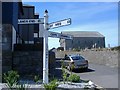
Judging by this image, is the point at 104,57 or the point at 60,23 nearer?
the point at 60,23

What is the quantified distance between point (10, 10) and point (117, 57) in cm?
1428

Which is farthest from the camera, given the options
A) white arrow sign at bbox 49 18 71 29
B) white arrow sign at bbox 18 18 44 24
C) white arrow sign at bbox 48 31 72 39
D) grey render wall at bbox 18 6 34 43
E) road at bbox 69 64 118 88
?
grey render wall at bbox 18 6 34 43

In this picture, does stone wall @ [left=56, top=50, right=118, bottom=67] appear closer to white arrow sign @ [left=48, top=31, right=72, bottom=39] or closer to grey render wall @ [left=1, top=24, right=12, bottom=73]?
grey render wall @ [left=1, top=24, right=12, bottom=73]

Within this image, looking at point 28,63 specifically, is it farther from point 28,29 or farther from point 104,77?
point 28,29

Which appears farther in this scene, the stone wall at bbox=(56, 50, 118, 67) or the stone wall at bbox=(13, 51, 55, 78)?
the stone wall at bbox=(56, 50, 118, 67)

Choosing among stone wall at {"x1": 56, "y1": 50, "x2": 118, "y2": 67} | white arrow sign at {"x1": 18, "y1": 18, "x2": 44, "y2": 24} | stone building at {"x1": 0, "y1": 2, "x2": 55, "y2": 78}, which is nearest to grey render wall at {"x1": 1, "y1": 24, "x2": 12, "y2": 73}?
stone building at {"x1": 0, "y1": 2, "x2": 55, "y2": 78}

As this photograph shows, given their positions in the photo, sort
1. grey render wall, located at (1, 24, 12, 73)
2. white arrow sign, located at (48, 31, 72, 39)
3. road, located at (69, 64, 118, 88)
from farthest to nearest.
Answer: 1. grey render wall, located at (1, 24, 12, 73)
2. road, located at (69, 64, 118, 88)
3. white arrow sign, located at (48, 31, 72, 39)

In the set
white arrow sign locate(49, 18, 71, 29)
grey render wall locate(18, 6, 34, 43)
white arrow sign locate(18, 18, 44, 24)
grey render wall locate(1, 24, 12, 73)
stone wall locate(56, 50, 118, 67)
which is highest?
grey render wall locate(18, 6, 34, 43)

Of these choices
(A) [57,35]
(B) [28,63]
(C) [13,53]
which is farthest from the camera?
(B) [28,63]

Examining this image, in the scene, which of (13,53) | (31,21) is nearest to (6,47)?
(13,53)

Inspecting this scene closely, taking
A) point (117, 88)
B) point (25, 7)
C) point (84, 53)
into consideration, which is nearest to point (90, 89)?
point (117, 88)

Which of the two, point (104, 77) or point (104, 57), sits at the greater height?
point (104, 57)

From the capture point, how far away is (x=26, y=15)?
4481 centimetres

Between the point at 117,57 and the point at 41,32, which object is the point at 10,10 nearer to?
the point at 41,32
